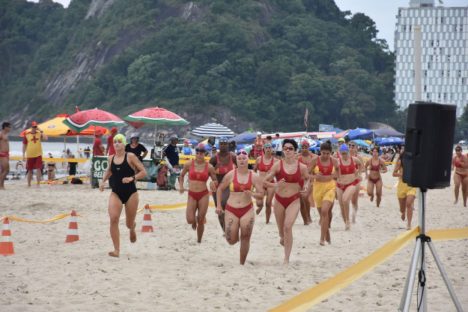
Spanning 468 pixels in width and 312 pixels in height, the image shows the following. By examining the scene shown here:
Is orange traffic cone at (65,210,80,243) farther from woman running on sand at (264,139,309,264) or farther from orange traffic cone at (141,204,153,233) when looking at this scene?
woman running on sand at (264,139,309,264)

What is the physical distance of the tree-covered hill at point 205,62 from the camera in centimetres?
11556

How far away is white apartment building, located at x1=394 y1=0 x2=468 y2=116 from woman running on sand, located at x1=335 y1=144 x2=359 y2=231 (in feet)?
578

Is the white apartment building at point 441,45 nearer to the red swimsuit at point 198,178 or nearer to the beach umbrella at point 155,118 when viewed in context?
the beach umbrella at point 155,118

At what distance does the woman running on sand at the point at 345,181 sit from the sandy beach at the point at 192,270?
41 cm

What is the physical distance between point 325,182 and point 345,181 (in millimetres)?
1752

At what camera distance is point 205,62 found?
12006 centimetres

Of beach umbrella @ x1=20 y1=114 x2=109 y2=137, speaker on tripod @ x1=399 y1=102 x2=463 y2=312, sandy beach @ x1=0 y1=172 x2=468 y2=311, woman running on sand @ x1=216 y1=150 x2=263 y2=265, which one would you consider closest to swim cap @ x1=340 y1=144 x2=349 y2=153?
sandy beach @ x1=0 y1=172 x2=468 y2=311

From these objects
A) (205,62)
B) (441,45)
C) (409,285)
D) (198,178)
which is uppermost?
(441,45)

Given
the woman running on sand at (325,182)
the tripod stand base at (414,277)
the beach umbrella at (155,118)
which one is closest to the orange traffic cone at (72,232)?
the woman running on sand at (325,182)

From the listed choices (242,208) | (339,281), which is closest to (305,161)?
(242,208)

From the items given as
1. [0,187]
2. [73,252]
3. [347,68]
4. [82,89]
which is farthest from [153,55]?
[73,252]

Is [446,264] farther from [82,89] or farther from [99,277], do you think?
[82,89]

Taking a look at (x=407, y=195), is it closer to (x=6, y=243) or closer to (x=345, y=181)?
(x=345, y=181)

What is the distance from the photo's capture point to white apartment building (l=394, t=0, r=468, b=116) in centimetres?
18775
